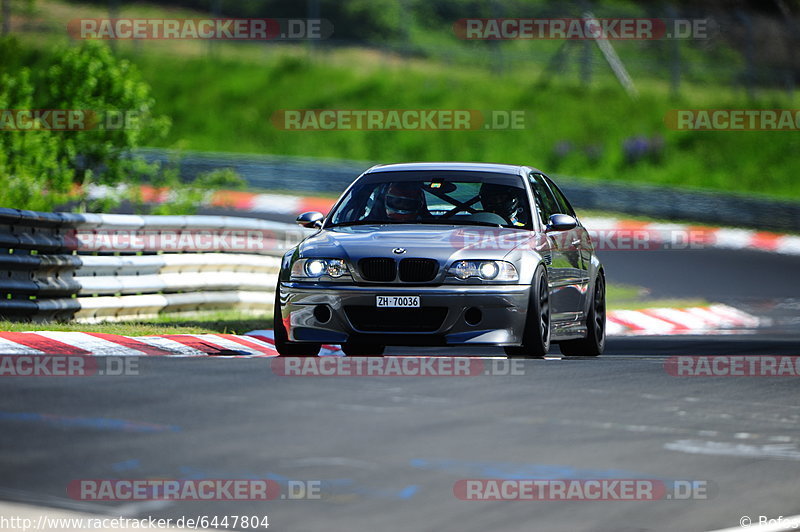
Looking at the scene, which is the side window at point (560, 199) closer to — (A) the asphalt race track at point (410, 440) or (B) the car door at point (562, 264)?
(B) the car door at point (562, 264)

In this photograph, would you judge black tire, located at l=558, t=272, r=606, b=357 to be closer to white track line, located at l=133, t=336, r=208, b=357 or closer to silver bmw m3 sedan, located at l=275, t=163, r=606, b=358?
silver bmw m3 sedan, located at l=275, t=163, r=606, b=358

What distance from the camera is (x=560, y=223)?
1199cm

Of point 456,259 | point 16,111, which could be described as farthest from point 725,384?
point 16,111

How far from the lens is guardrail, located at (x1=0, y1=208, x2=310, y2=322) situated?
528 inches

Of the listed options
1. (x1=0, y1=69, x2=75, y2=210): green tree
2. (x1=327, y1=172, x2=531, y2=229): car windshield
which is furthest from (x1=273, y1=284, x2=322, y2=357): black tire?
(x1=0, y1=69, x2=75, y2=210): green tree

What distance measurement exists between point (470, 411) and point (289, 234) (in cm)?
1031

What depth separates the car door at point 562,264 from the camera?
12.0 metres

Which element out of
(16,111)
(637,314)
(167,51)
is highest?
(167,51)

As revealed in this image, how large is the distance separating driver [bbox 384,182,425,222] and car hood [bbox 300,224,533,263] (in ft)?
1.09

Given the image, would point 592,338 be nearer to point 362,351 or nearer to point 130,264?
point 362,351

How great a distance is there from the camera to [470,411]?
27.9ft

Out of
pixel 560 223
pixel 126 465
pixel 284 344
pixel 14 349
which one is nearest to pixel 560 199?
pixel 560 223

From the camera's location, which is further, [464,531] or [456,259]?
[456,259]

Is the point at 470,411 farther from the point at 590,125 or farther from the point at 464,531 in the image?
the point at 590,125
